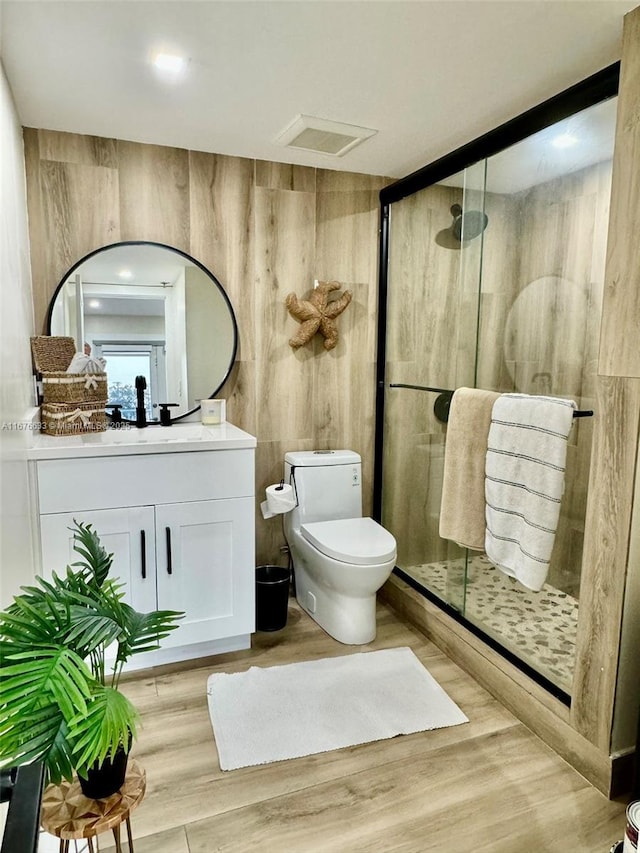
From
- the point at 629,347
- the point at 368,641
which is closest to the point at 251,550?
the point at 368,641

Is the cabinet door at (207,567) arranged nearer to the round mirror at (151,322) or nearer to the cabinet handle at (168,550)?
the cabinet handle at (168,550)

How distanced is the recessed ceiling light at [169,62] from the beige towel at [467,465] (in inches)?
60.4

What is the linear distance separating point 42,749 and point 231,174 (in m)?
2.50

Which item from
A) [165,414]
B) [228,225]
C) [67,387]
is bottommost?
[165,414]

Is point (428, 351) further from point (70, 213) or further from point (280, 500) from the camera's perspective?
point (70, 213)

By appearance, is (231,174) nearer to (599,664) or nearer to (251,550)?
(251,550)

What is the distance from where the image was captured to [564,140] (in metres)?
2.04

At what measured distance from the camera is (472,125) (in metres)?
2.35

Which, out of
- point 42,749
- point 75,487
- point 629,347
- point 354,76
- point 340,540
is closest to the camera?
point 42,749

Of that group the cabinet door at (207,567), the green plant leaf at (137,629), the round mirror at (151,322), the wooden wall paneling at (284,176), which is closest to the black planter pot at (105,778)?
the green plant leaf at (137,629)

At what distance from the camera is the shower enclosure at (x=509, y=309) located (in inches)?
81.3

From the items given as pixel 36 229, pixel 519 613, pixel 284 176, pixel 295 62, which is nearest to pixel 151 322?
pixel 36 229

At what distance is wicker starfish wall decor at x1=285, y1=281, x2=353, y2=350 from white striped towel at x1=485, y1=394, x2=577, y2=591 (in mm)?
1160

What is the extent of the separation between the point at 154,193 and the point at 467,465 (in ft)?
6.19
